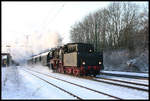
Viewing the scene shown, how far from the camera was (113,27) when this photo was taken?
53.3m

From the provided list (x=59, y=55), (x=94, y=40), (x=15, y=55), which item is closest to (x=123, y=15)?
(x=94, y=40)

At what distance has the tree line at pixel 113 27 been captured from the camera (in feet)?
149

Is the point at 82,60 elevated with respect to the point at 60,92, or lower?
elevated

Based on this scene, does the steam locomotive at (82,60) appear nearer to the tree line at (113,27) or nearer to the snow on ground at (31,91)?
the snow on ground at (31,91)

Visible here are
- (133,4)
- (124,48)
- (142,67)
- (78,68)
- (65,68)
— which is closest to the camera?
(78,68)

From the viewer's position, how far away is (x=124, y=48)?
151 ft

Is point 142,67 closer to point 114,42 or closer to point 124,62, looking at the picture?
point 124,62

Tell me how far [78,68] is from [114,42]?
101 feet

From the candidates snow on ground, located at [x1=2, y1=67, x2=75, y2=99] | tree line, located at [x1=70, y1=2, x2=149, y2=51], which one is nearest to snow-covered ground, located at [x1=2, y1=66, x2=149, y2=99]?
snow on ground, located at [x1=2, y1=67, x2=75, y2=99]

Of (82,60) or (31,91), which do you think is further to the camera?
(82,60)

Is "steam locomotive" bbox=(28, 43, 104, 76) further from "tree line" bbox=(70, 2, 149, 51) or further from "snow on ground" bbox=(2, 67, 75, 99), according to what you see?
"tree line" bbox=(70, 2, 149, 51)

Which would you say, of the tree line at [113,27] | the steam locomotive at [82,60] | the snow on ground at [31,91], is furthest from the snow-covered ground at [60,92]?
the tree line at [113,27]

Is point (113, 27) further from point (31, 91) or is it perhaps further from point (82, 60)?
point (31, 91)

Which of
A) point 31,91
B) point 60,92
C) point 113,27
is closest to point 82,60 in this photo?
point 31,91
